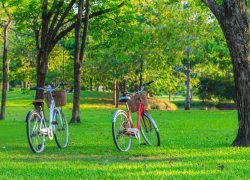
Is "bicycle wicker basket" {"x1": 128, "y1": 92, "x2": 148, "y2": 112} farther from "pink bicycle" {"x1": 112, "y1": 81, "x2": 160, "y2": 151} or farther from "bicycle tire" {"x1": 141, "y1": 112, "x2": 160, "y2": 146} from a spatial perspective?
"bicycle tire" {"x1": 141, "y1": 112, "x2": 160, "y2": 146}

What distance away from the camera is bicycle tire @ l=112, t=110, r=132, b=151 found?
10.2 meters

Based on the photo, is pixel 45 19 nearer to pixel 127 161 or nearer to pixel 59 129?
pixel 59 129

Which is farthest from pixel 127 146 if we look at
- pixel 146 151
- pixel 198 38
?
pixel 198 38

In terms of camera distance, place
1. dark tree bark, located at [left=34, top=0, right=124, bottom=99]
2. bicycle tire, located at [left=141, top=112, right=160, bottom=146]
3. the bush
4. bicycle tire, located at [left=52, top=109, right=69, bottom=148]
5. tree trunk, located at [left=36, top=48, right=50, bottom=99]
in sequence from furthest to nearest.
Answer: the bush < tree trunk, located at [left=36, top=48, right=50, bottom=99] < dark tree bark, located at [left=34, top=0, right=124, bottom=99] < bicycle tire, located at [left=141, top=112, right=160, bottom=146] < bicycle tire, located at [left=52, top=109, right=69, bottom=148]

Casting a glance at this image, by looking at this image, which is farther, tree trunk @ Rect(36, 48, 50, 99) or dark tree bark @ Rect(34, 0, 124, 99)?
tree trunk @ Rect(36, 48, 50, 99)

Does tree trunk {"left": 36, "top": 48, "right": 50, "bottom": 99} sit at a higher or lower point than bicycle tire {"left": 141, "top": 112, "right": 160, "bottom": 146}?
higher

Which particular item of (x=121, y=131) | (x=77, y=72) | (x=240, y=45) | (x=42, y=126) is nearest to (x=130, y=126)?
(x=121, y=131)

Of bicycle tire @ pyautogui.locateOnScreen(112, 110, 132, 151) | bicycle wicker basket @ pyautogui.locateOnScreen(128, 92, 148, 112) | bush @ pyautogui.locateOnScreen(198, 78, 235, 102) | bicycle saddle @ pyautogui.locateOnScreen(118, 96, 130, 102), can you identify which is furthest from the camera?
bush @ pyautogui.locateOnScreen(198, 78, 235, 102)

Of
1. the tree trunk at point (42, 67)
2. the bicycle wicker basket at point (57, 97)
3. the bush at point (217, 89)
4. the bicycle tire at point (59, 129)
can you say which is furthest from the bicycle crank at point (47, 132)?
the bush at point (217, 89)

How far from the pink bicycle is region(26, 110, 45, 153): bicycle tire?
1.52m

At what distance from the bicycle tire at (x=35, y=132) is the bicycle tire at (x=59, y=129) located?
0.58 metres

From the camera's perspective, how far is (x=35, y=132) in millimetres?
10078

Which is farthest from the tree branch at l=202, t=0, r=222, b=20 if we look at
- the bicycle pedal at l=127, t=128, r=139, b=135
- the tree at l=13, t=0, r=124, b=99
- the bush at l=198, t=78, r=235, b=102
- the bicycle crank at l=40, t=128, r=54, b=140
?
the bush at l=198, t=78, r=235, b=102

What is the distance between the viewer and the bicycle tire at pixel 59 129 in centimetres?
1101
